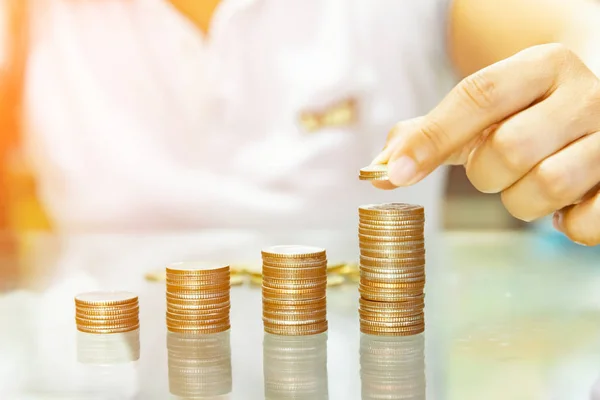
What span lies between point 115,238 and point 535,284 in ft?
4.06

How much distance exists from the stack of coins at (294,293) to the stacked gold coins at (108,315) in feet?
0.69

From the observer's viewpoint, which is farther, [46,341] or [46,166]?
[46,166]

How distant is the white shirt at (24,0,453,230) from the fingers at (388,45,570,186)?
1.62 metres

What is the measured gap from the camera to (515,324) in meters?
1.39

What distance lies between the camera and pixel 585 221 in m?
1.47

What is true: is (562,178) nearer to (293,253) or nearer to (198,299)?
(293,253)

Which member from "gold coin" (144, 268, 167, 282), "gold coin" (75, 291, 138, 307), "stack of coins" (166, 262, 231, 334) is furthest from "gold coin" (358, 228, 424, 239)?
"gold coin" (144, 268, 167, 282)

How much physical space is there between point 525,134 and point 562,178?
0.09m

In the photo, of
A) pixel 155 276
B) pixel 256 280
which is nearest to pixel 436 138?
pixel 256 280

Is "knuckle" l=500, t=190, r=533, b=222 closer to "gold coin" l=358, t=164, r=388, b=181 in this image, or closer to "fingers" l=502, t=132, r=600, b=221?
"fingers" l=502, t=132, r=600, b=221

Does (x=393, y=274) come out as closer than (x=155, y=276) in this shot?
Yes

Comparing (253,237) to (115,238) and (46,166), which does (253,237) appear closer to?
(115,238)

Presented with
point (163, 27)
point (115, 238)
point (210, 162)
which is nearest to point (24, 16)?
point (163, 27)

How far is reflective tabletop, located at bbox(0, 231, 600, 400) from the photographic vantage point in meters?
1.08
